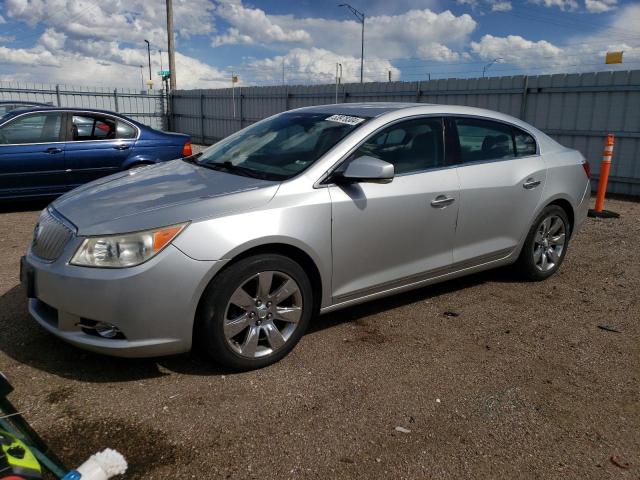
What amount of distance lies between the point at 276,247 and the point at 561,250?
3153 millimetres

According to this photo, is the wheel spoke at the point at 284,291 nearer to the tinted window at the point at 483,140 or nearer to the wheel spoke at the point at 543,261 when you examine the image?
the tinted window at the point at 483,140

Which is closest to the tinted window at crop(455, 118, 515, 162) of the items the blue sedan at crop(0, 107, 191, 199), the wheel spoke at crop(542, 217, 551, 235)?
the wheel spoke at crop(542, 217, 551, 235)

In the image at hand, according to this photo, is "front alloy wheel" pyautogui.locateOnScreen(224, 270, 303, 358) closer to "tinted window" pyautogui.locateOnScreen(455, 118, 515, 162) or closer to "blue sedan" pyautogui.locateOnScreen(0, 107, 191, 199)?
"tinted window" pyautogui.locateOnScreen(455, 118, 515, 162)

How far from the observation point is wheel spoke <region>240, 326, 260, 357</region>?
313 cm

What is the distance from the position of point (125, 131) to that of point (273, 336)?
574 centimetres

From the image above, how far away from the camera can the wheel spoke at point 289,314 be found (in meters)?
3.24

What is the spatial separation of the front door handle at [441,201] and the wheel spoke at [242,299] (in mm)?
1534

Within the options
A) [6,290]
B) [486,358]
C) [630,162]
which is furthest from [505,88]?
[6,290]

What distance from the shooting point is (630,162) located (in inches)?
388

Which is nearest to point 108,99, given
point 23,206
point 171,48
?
point 171,48

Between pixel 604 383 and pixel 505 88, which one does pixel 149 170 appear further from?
pixel 505 88

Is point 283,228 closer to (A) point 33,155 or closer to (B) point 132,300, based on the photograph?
(B) point 132,300

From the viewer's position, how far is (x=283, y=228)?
312 cm

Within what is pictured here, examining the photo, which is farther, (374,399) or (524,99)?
(524,99)
